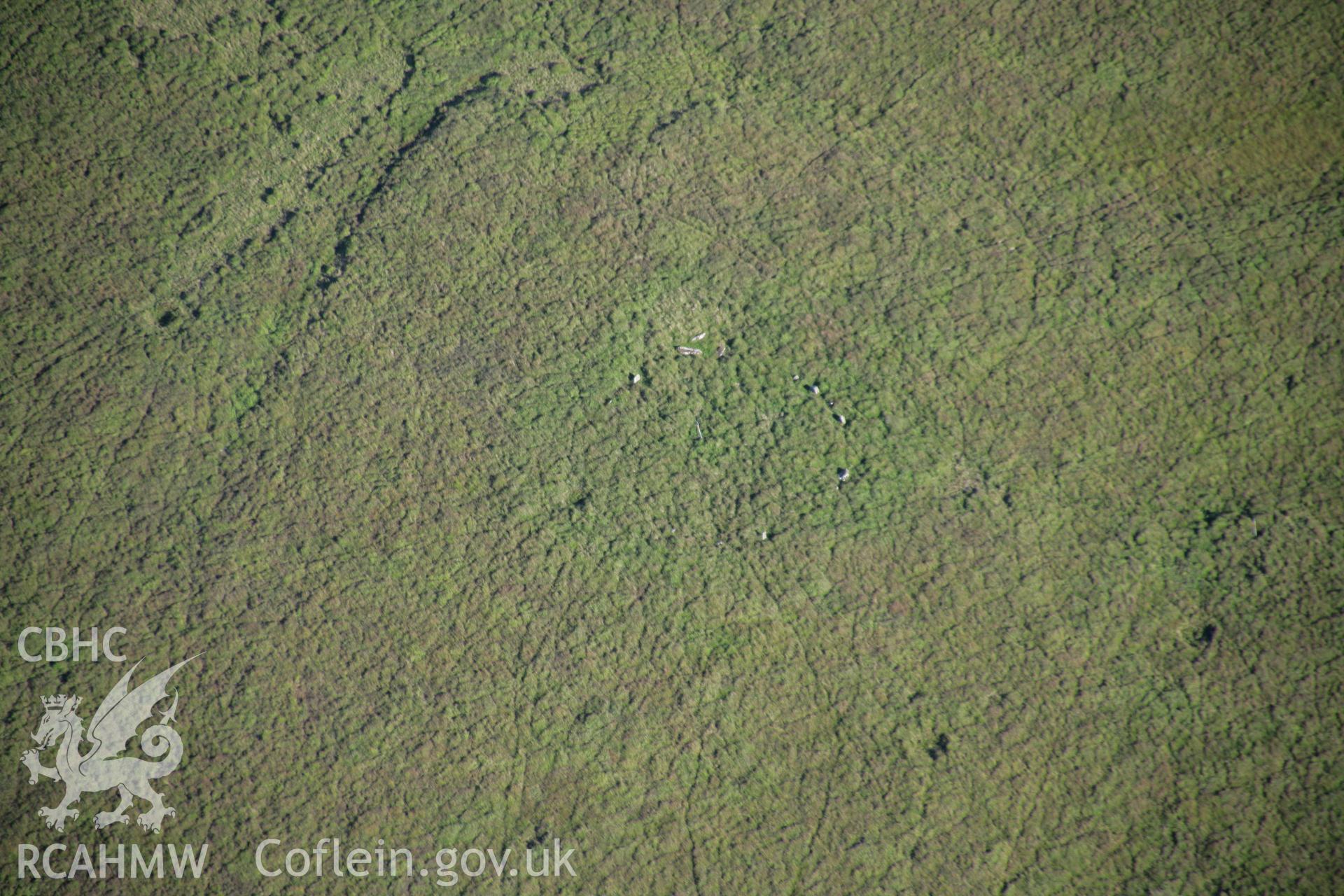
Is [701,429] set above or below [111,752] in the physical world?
below

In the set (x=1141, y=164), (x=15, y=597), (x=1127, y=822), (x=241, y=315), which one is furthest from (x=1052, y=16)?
(x=15, y=597)

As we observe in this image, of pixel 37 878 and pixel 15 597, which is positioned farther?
pixel 15 597

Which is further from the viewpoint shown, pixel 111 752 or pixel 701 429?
pixel 701 429

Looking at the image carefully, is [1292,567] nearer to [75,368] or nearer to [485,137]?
[485,137]
